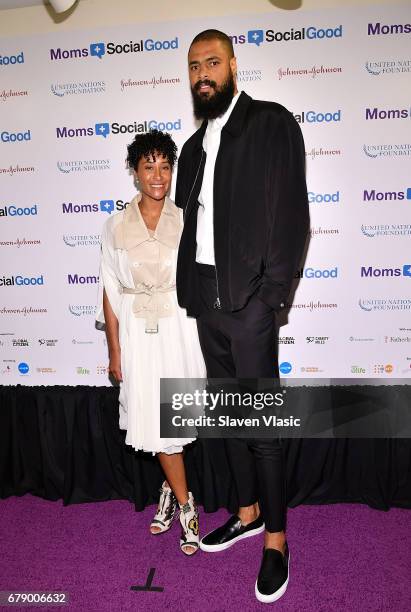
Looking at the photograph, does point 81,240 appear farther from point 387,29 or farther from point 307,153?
point 387,29

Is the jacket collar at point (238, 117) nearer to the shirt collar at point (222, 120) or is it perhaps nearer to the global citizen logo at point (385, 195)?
the shirt collar at point (222, 120)

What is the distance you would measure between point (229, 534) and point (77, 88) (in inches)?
92.3

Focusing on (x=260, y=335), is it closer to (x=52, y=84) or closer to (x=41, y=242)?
(x=41, y=242)

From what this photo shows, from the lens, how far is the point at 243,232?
6.30 ft

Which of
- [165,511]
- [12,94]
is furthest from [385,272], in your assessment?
[12,94]

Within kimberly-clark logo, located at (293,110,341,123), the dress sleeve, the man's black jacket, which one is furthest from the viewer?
kimberly-clark logo, located at (293,110,341,123)

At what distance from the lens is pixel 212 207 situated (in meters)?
1.99

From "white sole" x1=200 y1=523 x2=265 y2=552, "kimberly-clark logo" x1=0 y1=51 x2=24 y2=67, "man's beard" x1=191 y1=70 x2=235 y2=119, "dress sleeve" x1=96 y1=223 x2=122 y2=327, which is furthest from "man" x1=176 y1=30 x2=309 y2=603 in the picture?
"kimberly-clark logo" x1=0 y1=51 x2=24 y2=67

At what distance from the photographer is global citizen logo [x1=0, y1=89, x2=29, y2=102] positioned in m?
2.63

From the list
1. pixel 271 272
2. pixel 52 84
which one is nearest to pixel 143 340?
pixel 271 272

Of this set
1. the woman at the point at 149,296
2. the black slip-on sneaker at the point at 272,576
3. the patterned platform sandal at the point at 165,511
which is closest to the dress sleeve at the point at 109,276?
the woman at the point at 149,296

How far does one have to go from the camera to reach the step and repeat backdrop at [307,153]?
7.95 feet

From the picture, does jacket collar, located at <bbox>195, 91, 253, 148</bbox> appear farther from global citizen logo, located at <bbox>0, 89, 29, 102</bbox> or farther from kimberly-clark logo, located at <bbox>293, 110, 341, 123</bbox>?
global citizen logo, located at <bbox>0, 89, 29, 102</bbox>

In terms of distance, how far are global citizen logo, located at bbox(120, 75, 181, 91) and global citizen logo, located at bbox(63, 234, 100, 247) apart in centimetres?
79
